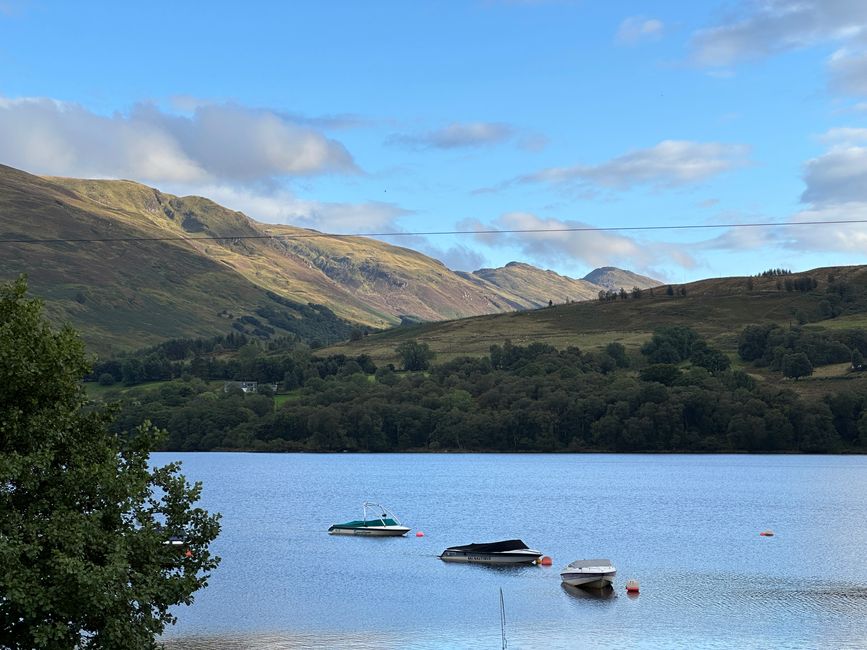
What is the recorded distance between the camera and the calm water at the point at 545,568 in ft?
186

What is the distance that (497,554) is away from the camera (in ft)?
273

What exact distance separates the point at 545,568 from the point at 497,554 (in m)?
4.11

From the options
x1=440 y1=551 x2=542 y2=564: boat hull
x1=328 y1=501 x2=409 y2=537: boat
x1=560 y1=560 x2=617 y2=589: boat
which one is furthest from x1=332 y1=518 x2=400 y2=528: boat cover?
x1=560 y1=560 x2=617 y2=589: boat

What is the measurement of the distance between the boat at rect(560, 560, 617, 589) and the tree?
4048cm

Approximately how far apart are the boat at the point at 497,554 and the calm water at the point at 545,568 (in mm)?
1501

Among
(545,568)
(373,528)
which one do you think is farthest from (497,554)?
(373,528)

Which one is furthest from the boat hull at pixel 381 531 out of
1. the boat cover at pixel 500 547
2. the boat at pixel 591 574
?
the boat at pixel 591 574

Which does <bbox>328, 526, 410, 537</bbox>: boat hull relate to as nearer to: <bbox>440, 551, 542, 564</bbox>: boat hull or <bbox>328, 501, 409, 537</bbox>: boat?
<bbox>328, 501, 409, 537</bbox>: boat

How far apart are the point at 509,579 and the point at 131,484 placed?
48.7 m

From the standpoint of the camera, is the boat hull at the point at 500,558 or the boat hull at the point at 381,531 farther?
the boat hull at the point at 381,531

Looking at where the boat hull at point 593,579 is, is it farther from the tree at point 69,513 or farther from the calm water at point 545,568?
the tree at point 69,513

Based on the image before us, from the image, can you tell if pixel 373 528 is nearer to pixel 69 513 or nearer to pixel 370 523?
pixel 370 523

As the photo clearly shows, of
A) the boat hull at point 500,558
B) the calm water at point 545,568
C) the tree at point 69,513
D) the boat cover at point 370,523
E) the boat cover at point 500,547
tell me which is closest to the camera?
the tree at point 69,513

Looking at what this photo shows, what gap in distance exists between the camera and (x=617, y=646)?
5328 cm
